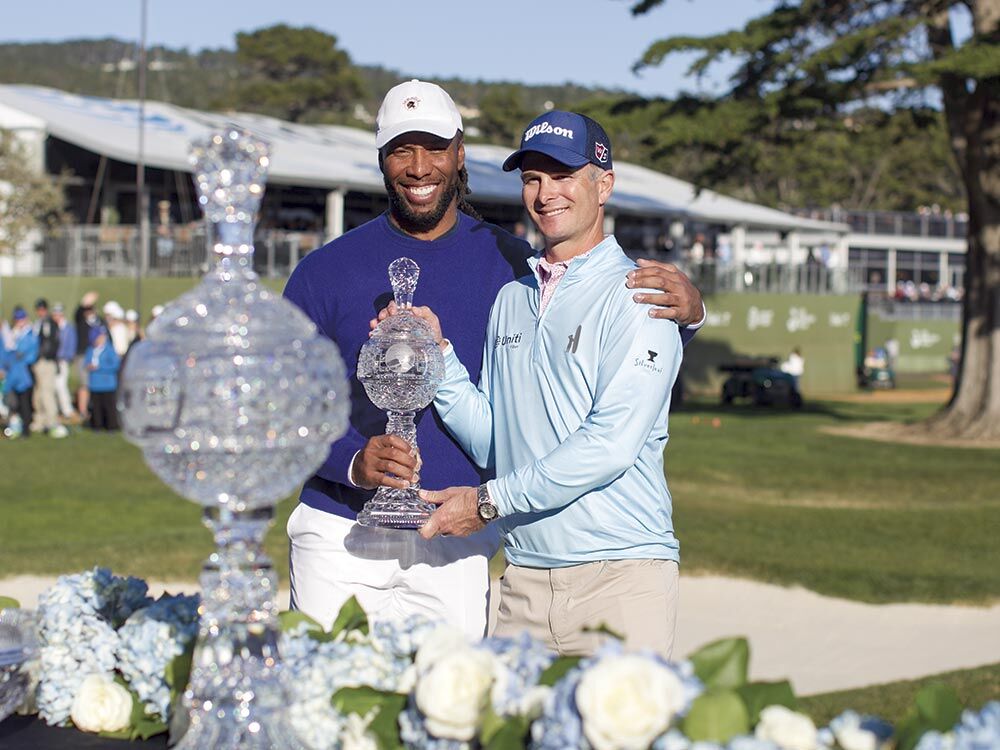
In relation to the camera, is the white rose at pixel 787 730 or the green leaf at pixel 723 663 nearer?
the white rose at pixel 787 730

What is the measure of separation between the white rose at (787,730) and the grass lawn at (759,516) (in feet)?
30.8

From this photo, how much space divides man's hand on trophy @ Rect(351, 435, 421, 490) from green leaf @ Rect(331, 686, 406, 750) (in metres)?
1.10

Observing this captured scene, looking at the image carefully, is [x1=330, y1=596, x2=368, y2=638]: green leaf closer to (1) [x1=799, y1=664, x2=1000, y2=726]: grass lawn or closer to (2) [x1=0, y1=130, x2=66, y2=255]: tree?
(1) [x1=799, y1=664, x2=1000, y2=726]: grass lawn

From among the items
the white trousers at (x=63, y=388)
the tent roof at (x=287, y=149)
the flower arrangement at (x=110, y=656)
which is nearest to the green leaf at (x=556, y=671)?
the flower arrangement at (x=110, y=656)

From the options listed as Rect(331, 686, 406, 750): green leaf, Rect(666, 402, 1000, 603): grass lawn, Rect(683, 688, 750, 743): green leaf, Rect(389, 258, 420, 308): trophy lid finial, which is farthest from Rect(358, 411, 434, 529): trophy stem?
Rect(666, 402, 1000, 603): grass lawn

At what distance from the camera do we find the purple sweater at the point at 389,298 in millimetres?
4152

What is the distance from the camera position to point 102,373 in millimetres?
21031

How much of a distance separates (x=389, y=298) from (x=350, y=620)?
139 cm

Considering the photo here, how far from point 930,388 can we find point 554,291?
4287 centimetres

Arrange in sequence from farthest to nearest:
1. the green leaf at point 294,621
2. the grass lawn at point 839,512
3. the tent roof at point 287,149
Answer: the tent roof at point 287,149 → the grass lawn at point 839,512 → the green leaf at point 294,621

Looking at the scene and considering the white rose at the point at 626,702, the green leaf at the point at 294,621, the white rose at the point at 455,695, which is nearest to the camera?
the white rose at the point at 626,702

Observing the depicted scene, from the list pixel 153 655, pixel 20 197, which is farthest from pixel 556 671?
pixel 20 197

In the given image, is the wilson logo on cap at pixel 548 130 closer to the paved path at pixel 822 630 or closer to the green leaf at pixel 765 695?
the green leaf at pixel 765 695

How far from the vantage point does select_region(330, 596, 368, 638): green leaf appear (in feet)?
9.86
